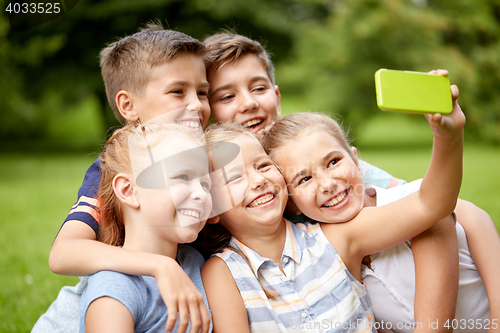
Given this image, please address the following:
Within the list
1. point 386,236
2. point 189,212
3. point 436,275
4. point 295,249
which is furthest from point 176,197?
point 436,275

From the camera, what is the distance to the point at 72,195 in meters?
7.41

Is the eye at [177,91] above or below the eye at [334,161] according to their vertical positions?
above

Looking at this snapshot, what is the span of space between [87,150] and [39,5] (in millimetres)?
10224

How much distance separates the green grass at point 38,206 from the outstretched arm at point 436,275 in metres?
2.21

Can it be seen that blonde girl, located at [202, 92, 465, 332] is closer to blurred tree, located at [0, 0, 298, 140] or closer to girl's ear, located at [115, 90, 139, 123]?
girl's ear, located at [115, 90, 139, 123]

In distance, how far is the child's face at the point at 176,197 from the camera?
68.1 inches

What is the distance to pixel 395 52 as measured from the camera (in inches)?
565

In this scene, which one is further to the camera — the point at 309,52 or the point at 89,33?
the point at 309,52

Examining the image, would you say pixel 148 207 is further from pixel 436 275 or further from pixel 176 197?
pixel 436 275

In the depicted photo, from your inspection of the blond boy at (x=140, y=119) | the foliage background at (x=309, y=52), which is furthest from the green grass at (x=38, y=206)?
the blond boy at (x=140, y=119)

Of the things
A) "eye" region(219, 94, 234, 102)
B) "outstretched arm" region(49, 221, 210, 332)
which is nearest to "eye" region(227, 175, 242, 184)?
"outstretched arm" region(49, 221, 210, 332)

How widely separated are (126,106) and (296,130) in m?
0.97

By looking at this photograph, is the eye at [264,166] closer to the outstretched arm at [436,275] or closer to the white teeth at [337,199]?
the white teeth at [337,199]

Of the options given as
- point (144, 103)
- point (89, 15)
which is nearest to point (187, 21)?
point (89, 15)
